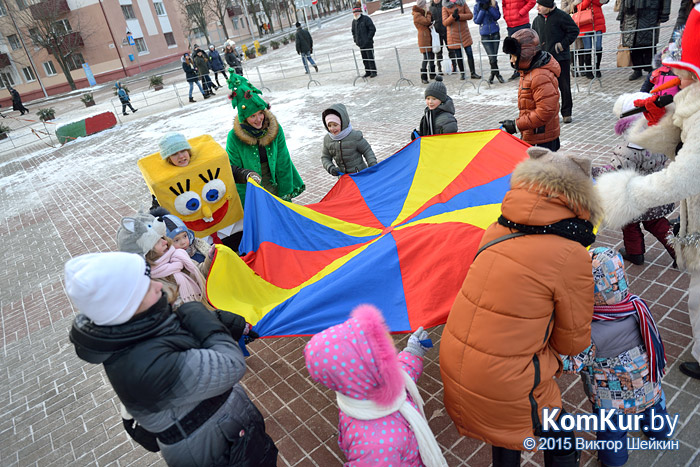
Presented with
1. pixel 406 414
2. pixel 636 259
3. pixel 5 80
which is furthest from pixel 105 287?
pixel 5 80

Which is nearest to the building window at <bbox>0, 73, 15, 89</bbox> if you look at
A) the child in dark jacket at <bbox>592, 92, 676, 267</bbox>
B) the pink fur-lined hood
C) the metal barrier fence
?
the metal barrier fence

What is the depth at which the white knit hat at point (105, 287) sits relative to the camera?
1748 millimetres

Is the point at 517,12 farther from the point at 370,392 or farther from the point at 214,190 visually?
the point at 370,392

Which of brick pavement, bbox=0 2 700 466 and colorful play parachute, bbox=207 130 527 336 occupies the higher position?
colorful play parachute, bbox=207 130 527 336

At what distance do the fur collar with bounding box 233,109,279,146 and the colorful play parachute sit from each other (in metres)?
0.78

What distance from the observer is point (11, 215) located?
10094 millimetres

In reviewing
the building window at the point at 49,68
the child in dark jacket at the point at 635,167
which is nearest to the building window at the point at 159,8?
the building window at the point at 49,68

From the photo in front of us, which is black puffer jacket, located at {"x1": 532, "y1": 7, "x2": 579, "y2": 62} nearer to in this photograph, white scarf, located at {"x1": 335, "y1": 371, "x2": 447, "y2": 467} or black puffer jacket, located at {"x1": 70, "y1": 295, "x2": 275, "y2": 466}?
white scarf, located at {"x1": 335, "y1": 371, "x2": 447, "y2": 467}

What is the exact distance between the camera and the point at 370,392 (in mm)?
2076

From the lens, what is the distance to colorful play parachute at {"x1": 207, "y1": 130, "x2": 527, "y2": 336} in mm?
3113

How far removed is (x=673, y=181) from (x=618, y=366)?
109cm

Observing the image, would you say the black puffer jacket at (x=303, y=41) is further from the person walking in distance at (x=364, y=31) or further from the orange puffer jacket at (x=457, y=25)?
the orange puffer jacket at (x=457, y=25)

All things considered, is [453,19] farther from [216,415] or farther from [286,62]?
[286,62]

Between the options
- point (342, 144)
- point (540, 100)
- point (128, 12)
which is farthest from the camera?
point (128, 12)
